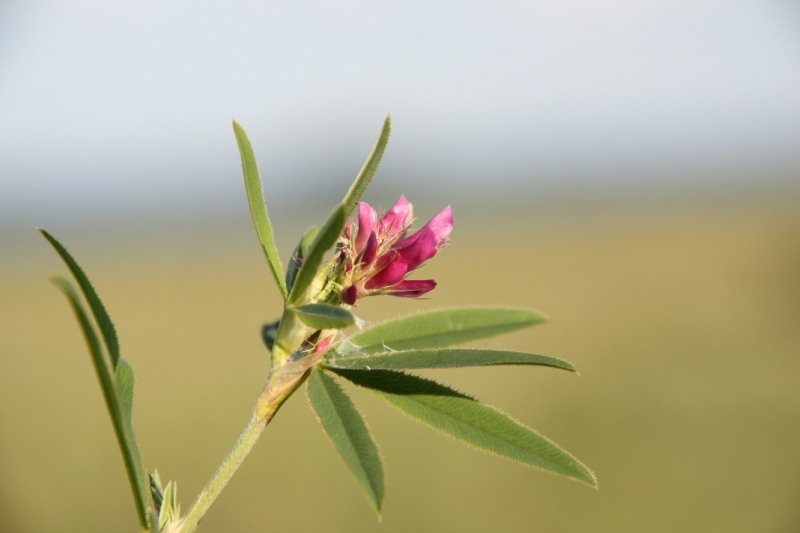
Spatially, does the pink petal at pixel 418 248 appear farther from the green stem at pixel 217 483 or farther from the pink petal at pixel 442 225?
the green stem at pixel 217 483

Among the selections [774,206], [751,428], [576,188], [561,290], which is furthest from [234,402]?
[576,188]

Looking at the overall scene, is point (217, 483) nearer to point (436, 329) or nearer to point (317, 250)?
point (317, 250)

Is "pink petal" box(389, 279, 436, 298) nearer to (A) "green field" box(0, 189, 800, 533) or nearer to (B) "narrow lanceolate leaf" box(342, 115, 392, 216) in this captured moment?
(B) "narrow lanceolate leaf" box(342, 115, 392, 216)

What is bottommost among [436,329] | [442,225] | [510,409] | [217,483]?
[510,409]

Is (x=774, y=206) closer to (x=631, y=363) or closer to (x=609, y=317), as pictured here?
(x=609, y=317)

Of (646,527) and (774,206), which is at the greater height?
(774,206)

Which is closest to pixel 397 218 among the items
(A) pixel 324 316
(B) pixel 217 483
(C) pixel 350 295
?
(C) pixel 350 295

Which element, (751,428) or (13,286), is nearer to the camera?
(751,428)
